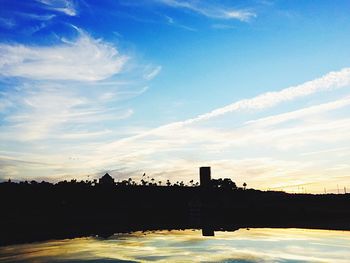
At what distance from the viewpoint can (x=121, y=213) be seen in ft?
94.6

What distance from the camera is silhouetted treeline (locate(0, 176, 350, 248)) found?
806 inches

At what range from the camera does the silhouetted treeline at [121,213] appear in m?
20.5

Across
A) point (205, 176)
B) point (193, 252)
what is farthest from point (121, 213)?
point (193, 252)

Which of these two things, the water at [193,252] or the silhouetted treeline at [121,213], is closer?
the water at [193,252]

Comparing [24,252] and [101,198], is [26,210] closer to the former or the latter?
[101,198]

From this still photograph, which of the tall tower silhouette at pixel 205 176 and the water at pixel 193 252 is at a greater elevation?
the tall tower silhouette at pixel 205 176

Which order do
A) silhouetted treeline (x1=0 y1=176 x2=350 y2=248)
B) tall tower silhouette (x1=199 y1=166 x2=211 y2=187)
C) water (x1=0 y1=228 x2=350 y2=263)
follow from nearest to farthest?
water (x1=0 y1=228 x2=350 y2=263)
tall tower silhouette (x1=199 y1=166 x2=211 y2=187)
silhouetted treeline (x1=0 y1=176 x2=350 y2=248)

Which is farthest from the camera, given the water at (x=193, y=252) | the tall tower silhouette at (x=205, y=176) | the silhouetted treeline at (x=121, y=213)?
the silhouetted treeline at (x=121, y=213)

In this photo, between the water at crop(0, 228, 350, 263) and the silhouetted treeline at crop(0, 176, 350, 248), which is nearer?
the water at crop(0, 228, 350, 263)

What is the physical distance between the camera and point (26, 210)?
2562 centimetres

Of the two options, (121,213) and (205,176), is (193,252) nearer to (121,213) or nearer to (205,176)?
(205,176)

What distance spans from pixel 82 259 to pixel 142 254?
1.76 metres

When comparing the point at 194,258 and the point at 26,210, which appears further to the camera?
the point at 26,210

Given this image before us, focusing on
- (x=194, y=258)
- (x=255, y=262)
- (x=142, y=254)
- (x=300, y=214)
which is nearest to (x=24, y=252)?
(x=142, y=254)
